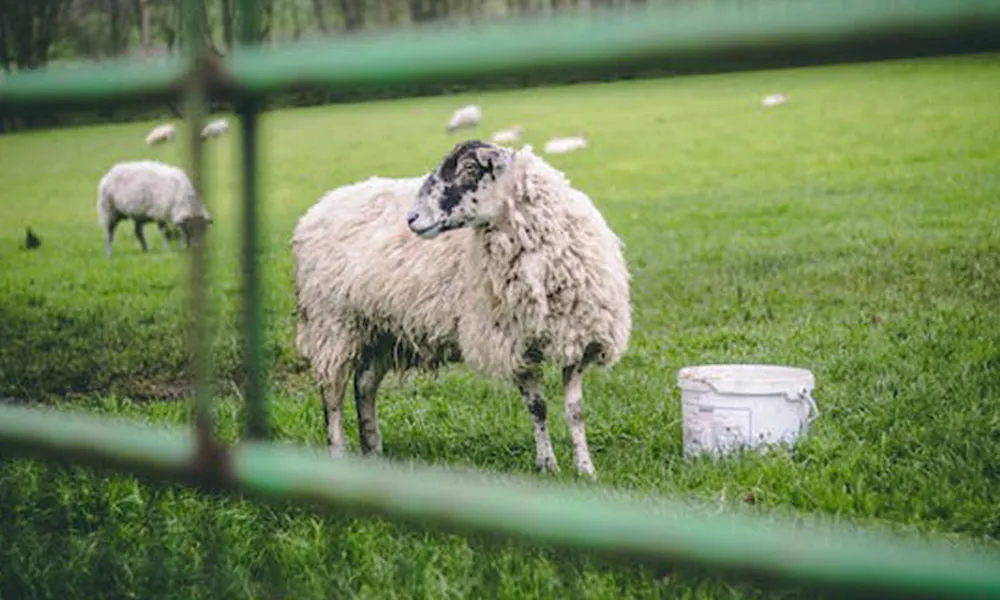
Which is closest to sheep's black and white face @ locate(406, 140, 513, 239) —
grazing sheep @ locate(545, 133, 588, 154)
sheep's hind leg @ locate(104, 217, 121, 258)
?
sheep's hind leg @ locate(104, 217, 121, 258)

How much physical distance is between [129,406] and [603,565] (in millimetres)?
3655

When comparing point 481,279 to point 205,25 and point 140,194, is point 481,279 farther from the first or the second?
point 140,194

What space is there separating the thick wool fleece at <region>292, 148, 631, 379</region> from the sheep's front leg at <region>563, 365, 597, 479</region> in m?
0.08

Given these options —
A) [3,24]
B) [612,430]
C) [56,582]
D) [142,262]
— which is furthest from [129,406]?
[142,262]

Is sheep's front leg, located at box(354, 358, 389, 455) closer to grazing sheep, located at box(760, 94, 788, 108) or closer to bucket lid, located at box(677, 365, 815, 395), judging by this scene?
bucket lid, located at box(677, 365, 815, 395)

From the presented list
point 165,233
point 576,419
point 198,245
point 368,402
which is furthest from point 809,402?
point 165,233

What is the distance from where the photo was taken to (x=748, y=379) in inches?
192

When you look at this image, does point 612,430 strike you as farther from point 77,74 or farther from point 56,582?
point 77,74

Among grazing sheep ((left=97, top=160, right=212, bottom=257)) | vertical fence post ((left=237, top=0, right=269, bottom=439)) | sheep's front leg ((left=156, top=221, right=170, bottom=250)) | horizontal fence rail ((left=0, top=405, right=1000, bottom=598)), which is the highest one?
vertical fence post ((left=237, top=0, right=269, bottom=439))

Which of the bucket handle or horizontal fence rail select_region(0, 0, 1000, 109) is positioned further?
the bucket handle

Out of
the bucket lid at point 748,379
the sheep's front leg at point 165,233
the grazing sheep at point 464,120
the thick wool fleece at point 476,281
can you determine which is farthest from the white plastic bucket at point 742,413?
the grazing sheep at point 464,120

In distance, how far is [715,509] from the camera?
11.4 feet

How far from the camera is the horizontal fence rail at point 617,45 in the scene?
0.61 meters

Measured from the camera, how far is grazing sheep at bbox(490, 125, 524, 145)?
2648 cm
